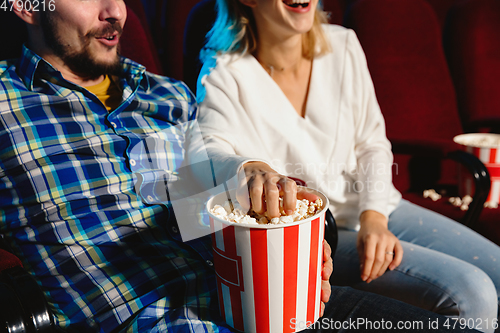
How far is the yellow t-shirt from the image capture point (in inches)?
40.4

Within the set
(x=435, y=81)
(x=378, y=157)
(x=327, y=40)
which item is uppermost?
(x=327, y=40)

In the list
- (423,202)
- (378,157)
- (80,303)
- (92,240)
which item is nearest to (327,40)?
(378,157)

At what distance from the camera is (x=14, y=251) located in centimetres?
87

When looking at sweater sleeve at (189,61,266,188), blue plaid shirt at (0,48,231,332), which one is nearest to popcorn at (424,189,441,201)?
sweater sleeve at (189,61,266,188)

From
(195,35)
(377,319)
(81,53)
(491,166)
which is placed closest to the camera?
(377,319)

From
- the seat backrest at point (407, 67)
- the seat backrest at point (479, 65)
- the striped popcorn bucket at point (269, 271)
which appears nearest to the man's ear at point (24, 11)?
the striped popcorn bucket at point (269, 271)

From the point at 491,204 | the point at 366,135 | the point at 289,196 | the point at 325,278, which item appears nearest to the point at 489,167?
the point at 491,204

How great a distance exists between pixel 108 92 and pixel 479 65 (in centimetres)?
183

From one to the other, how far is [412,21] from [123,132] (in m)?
1.55

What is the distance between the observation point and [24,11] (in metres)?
0.91

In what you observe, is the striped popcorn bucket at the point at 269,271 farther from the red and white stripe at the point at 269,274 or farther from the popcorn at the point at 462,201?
the popcorn at the point at 462,201

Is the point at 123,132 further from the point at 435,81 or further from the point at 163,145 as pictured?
the point at 435,81

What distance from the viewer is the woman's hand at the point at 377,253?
976mm

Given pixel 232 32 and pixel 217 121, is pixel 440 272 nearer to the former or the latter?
pixel 217 121
